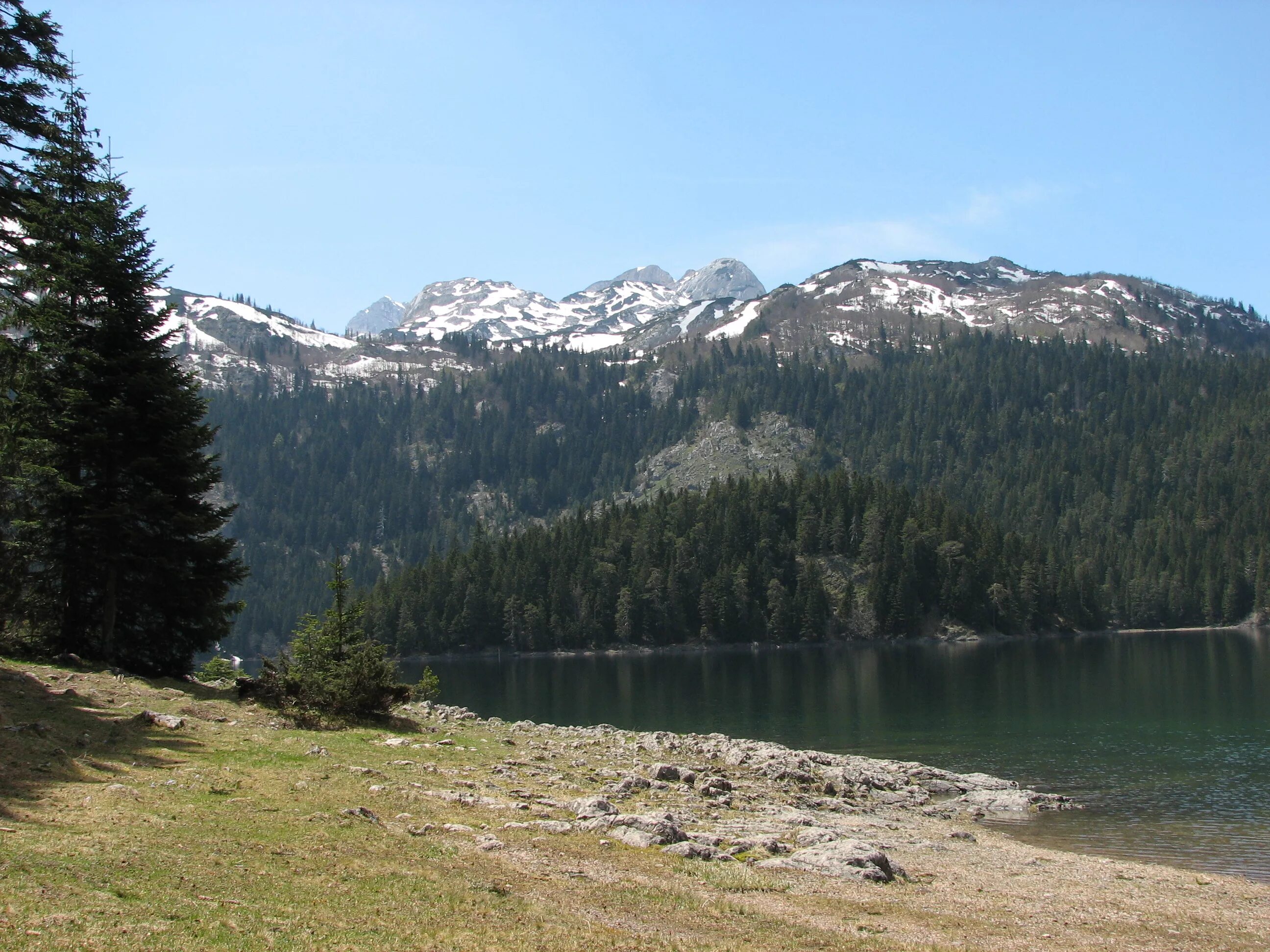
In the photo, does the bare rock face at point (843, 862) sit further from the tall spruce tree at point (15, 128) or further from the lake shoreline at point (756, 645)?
the lake shoreline at point (756, 645)

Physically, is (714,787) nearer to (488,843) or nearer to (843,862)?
(843,862)

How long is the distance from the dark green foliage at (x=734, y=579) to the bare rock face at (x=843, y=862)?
146 metres

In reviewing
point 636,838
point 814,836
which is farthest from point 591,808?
point 814,836

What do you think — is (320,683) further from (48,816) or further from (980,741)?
(980,741)

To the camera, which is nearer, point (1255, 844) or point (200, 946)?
point (200, 946)

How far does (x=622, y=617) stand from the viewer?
173625mm

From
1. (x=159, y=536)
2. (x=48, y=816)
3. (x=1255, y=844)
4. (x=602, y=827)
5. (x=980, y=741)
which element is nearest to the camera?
(x=48, y=816)

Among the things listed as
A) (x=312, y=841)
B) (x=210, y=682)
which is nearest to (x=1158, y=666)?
(x=210, y=682)

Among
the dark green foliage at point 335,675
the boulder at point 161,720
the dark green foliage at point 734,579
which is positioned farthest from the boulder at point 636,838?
the dark green foliage at point 734,579

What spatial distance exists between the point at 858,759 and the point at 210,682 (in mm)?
31793

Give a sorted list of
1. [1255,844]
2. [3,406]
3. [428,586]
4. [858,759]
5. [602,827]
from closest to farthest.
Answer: [602,827]
[3,406]
[1255,844]
[858,759]
[428,586]

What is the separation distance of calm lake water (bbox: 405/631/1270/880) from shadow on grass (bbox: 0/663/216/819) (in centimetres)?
2911

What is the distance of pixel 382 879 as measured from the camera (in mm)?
18125

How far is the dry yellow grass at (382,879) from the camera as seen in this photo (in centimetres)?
1524
